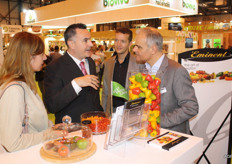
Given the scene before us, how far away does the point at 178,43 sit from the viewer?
27.9ft

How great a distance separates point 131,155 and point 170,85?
0.84 m

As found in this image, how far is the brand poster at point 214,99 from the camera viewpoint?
9.25 feet

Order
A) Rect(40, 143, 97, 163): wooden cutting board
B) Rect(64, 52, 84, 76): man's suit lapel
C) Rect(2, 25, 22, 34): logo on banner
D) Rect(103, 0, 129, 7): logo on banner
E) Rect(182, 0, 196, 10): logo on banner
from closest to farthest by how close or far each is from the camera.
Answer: Rect(40, 143, 97, 163): wooden cutting board → Rect(64, 52, 84, 76): man's suit lapel → Rect(103, 0, 129, 7): logo on banner → Rect(182, 0, 196, 10): logo on banner → Rect(2, 25, 22, 34): logo on banner

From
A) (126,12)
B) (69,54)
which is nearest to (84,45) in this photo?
(69,54)

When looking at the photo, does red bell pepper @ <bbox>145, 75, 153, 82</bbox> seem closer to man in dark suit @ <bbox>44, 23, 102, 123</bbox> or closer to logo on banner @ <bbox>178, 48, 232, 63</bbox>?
man in dark suit @ <bbox>44, 23, 102, 123</bbox>

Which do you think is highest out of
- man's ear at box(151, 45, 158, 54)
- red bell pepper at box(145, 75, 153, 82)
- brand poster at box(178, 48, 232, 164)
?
man's ear at box(151, 45, 158, 54)

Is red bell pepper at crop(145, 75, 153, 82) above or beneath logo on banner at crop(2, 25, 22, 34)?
beneath

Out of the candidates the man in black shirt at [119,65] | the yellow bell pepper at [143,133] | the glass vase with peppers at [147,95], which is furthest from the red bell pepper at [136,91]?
the man in black shirt at [119,65]

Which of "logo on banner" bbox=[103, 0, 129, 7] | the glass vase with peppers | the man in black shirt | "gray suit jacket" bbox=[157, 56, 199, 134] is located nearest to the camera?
the glass vase with peppers

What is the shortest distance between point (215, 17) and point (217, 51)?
29.4 m

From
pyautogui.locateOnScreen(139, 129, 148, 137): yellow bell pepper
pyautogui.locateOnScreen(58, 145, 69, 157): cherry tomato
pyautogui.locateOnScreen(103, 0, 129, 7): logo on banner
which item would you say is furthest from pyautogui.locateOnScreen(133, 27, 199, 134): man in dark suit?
pyautogui.locateOnScreen(103, 0, 129, 7): logo on banner

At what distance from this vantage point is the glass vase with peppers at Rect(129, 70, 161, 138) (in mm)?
1497

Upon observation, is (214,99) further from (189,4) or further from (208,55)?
(189,4)

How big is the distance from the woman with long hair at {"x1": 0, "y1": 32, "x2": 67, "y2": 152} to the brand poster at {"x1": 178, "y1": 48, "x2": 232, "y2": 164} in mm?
1958
